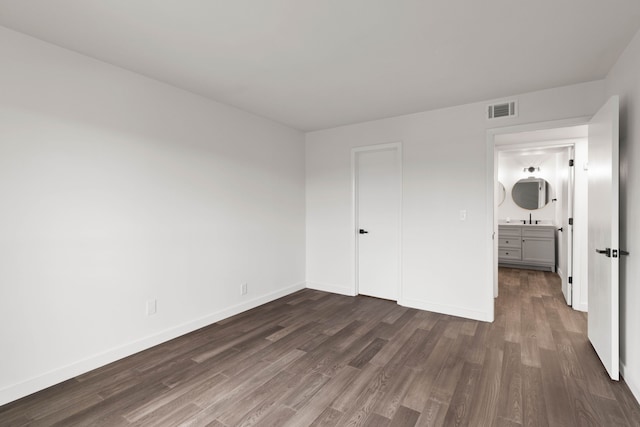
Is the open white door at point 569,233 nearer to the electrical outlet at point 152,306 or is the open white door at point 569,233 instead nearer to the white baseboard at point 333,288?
the white baseboard at point 333,288

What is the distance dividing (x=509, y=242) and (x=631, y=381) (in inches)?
176

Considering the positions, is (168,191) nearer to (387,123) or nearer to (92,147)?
(92,147)

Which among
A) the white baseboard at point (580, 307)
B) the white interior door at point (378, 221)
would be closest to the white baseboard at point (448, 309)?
the white interior door at point (378, 221)

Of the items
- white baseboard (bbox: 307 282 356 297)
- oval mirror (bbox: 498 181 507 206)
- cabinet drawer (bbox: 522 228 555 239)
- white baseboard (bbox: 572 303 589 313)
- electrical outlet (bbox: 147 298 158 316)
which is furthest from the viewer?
oval mirror (bbox: 498 181 507 206)

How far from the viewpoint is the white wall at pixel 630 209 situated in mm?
2090

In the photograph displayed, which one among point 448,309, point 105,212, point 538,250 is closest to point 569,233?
point 448,309

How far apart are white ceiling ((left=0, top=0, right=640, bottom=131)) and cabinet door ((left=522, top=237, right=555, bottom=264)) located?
3962 millimetres

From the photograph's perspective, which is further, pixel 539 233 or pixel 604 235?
pixel 539 233

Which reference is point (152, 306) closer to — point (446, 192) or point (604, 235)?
point (446, 192)

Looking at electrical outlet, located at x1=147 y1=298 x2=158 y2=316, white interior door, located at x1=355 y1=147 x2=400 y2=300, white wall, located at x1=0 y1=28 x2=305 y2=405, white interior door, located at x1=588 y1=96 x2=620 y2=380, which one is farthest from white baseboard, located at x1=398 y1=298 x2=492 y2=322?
electrical outlet, located at x1=147 y1=298 x2=158 y2=316

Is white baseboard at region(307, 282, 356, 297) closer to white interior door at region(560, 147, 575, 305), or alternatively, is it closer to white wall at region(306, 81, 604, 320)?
white wall at region(306, 81, 604, 320)

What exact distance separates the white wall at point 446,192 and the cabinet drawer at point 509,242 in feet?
11.0

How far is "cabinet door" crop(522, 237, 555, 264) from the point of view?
586cm

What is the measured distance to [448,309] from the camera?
3.70 meters
